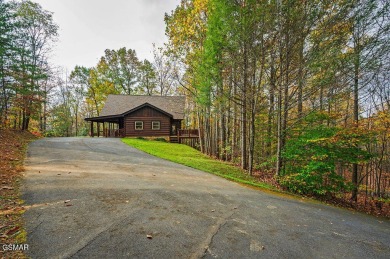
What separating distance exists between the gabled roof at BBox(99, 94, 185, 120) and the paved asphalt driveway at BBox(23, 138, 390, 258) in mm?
19349

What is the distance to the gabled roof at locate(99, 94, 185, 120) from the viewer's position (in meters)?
23.7

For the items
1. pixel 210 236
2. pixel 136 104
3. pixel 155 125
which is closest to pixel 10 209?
pixel 210 236

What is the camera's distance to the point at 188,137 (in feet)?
74.5

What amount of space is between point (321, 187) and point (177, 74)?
1222 centimetres

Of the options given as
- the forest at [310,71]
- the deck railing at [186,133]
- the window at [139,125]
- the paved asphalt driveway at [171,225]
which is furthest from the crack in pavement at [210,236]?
the window at [139,125]

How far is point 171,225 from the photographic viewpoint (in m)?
3.28

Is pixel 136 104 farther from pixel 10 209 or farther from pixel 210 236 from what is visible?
pixel 210 236

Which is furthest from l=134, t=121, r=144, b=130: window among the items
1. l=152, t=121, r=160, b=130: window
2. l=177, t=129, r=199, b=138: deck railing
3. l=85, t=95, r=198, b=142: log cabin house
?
l=177, t=129, r=199, b=138: deck railing

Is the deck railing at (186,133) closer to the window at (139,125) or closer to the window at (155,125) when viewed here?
the window at (155,125)

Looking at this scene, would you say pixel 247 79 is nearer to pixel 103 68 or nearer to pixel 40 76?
pixel 40 76

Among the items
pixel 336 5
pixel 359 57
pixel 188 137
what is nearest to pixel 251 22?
pixel 336 5

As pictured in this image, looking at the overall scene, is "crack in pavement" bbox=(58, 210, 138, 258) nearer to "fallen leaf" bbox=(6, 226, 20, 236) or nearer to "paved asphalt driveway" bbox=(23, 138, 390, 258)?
"paved asphalt driveway" bbox=(23, 138, 390, 258)

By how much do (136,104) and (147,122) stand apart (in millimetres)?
3894

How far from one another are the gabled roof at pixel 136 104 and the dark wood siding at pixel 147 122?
1313 millimetres
